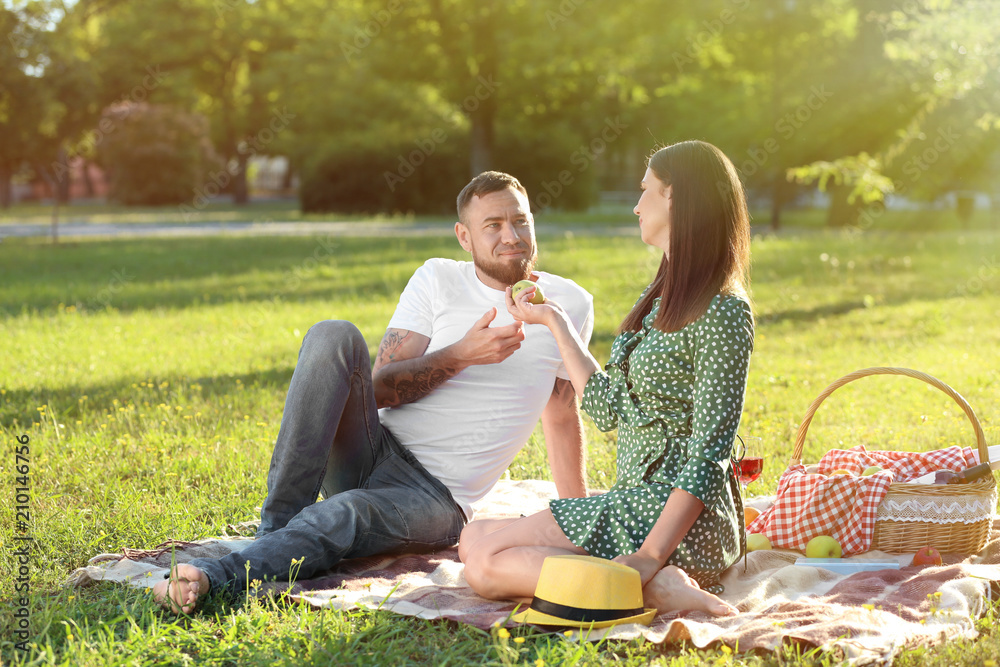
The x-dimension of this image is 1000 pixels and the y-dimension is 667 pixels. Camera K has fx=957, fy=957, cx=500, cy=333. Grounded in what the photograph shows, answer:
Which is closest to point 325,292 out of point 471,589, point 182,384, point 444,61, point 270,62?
point 182,384

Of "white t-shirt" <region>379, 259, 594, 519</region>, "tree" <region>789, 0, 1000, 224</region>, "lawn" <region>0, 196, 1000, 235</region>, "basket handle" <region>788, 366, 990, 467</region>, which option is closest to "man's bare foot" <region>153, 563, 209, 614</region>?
"white t-shirt" <region>379, 259, 594, 519</region>

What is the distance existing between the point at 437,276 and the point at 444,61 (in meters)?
20.3

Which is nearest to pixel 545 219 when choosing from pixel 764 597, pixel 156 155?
pixel 156 155

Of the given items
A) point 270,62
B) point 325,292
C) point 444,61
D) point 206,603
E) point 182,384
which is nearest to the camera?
point 206,603

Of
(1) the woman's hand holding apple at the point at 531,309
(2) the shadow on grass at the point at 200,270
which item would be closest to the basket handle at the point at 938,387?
(1) the woman's hand holding apple at the point at 531,309

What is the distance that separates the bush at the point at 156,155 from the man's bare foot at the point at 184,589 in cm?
3332

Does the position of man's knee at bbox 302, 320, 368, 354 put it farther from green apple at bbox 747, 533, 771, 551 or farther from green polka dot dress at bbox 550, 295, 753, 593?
green apple at bbox 747, 533, 771, 551

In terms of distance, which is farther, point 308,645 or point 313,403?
point 313,403

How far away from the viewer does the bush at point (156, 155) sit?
34.2 metres

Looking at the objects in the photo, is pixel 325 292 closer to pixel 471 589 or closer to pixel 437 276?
pixel 437 276

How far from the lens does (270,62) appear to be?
1321 inches

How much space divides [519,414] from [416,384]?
432 millimetres

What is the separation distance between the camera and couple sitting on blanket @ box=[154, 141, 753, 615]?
10.2 feet

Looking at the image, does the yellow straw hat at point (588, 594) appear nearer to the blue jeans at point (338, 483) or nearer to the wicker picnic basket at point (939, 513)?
the blue jeans at point (338, 483)
